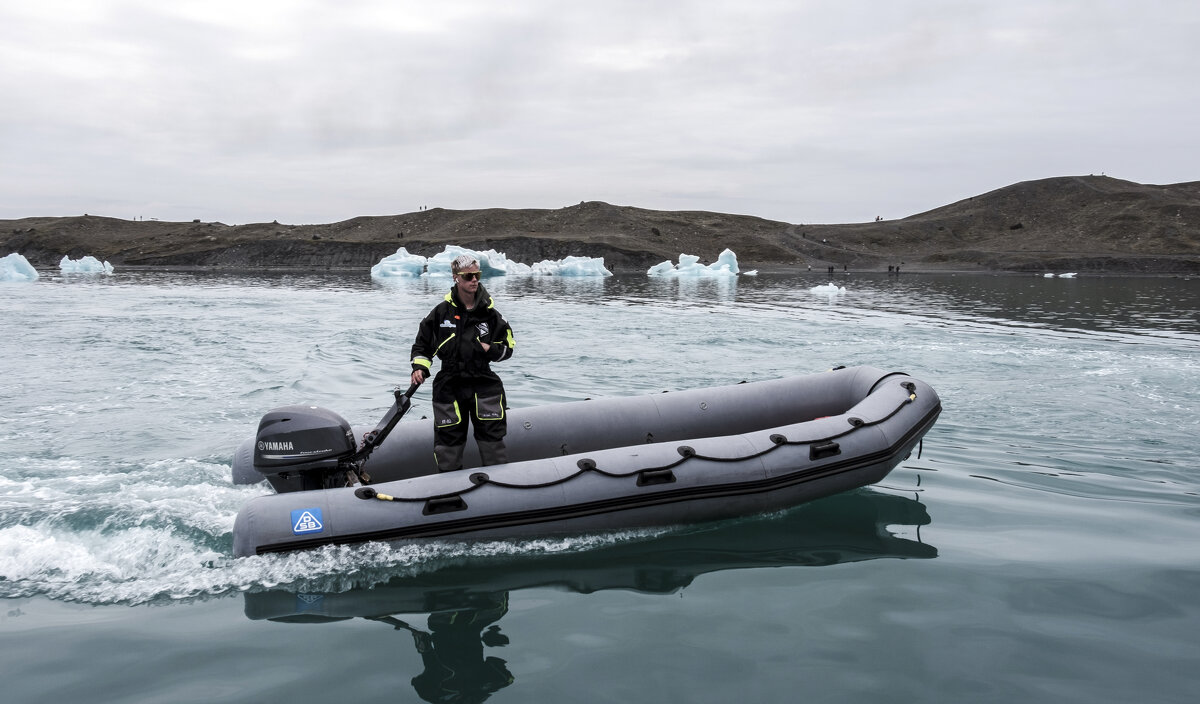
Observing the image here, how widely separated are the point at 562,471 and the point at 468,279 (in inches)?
56.2

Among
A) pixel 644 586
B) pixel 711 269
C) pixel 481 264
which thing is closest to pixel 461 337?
pixel 644 586

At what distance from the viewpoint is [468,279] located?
16.8 feet

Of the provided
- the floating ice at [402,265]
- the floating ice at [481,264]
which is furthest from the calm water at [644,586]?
the floating ice at [402,265]

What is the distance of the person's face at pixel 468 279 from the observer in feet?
16.8

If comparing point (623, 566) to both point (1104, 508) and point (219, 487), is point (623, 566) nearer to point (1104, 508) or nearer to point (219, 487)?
point (219, 487)

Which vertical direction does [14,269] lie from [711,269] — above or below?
below

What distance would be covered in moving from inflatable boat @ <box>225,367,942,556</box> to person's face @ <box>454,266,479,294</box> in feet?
2.52

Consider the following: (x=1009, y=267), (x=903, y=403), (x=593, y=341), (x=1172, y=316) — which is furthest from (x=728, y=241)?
(x=903, y=403)

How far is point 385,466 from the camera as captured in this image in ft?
20.0

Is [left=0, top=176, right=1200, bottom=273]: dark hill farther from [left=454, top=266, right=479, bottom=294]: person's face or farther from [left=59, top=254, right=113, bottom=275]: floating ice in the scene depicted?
[left=454, top=266, right=479, bottom=294]: person's face

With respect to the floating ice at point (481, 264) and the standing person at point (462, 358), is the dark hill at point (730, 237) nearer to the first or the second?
the floating ice at point (481, 264)

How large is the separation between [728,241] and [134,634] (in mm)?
85503

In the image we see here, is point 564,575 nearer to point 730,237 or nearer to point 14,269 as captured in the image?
point 14,269

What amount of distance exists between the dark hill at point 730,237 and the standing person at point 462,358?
2596 inches
